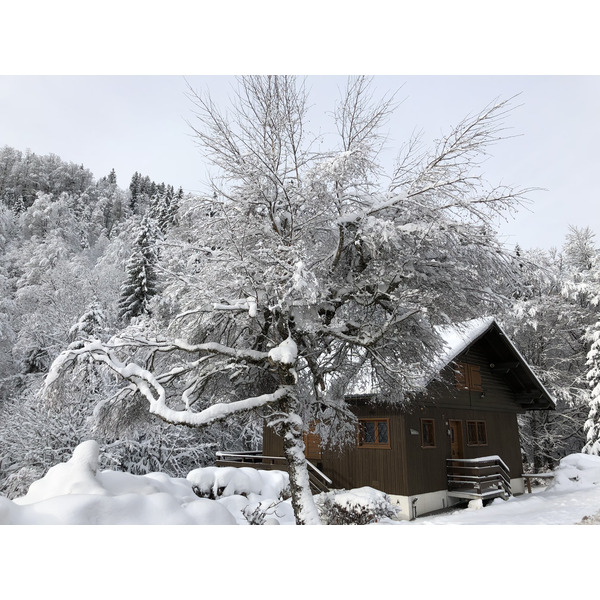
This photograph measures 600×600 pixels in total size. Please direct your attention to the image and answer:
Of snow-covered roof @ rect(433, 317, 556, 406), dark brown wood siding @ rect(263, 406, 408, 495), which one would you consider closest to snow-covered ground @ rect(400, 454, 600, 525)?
dark brown wood siding @ rect(263, 406, 408, 495)

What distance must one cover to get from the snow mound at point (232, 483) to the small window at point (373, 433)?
7.92ft

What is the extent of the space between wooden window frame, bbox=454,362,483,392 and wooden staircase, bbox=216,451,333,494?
494 cm

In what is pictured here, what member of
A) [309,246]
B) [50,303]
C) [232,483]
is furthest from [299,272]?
[50,303]

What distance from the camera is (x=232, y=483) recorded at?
9492 millimetres

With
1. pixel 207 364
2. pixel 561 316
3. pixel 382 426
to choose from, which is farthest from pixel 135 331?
pixel 561 316

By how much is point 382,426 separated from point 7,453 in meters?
10.5

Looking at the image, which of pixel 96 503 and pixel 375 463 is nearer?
pixel 96 503

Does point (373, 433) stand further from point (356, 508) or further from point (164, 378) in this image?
point (164, 378)

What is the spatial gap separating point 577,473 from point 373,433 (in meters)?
6.32

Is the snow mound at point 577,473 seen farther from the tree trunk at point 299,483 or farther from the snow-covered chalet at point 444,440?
the tree trunk at point 299,483

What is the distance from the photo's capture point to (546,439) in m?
16.5

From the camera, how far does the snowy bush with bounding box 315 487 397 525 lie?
28.9 feet

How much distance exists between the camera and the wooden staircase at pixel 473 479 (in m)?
11.6
